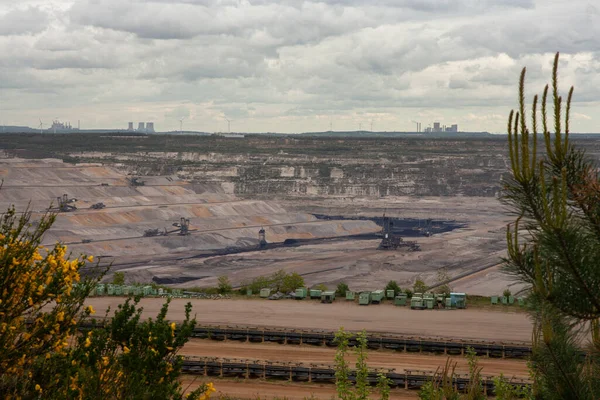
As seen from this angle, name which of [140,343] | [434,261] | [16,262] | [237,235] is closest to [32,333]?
[16,262]

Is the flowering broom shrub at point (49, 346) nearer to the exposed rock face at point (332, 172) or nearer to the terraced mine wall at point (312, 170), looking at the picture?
the exposed rock face at point (332, 172)

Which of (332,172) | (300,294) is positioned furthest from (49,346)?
(332,172)

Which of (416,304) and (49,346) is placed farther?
(416,304)

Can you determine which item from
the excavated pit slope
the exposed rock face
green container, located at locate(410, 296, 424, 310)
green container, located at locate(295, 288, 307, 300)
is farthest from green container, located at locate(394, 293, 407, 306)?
the exposed rock face

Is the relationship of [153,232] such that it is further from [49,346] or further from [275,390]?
[49,346]

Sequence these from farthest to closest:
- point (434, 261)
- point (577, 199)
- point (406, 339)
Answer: point (434, 261) → point (406, 339) → point (577, 199)

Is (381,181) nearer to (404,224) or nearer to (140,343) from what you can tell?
(404,224)
